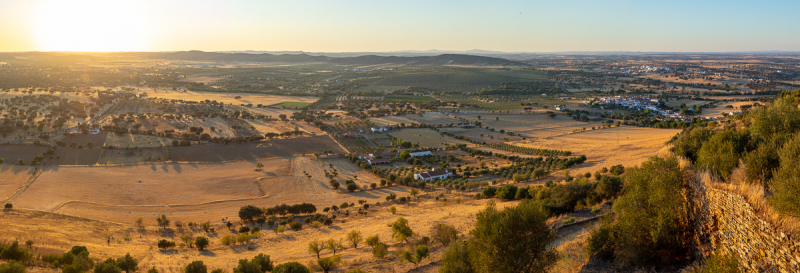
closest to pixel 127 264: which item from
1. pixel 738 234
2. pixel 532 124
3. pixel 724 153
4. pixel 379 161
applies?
pixel 738 234

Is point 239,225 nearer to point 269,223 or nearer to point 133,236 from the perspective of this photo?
point 269,223

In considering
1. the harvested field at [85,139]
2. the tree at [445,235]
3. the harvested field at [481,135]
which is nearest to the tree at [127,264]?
the tree at [445,235]

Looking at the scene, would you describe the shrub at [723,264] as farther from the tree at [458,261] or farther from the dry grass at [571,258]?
the tree at [458,261]

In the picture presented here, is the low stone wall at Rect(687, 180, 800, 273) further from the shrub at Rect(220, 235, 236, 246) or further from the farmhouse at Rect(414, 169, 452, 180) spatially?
the farmhouse at Rect(414, 169, 452, 180)

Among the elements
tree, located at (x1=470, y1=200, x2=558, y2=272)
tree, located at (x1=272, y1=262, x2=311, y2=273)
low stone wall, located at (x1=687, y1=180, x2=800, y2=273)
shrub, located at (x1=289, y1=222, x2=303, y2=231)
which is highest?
low stone wall, located at (x1=687, y1=180, x2=800, y2=273)

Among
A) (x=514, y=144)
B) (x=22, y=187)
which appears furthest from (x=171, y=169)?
(x=514, y=144)

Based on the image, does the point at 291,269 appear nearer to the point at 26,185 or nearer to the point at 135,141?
the point at 26,185

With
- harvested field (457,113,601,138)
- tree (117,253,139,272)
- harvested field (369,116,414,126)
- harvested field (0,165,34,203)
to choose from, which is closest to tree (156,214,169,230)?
tree (117,253,139,272)
